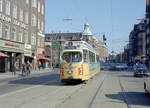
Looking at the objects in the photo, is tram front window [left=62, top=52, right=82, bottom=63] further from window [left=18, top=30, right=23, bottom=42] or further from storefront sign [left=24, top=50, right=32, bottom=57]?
storefront sign [left=24, top=50, right=32, bottom=57]

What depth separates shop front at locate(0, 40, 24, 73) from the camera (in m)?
35.1

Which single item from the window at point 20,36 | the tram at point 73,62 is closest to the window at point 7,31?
the window at point 20,36

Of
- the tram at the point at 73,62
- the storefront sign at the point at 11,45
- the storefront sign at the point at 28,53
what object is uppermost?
the storefront sign at the point at 11,45

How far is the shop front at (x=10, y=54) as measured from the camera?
35.1 m

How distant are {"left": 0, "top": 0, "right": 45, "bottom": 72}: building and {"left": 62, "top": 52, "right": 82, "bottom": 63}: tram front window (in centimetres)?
1791

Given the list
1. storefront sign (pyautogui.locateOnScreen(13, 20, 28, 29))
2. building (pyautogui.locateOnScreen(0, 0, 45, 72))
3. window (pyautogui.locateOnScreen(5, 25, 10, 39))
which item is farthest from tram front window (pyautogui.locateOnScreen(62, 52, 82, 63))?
storefront sign (pyautogui.locateOnScreen(13, 20, 28, 29))

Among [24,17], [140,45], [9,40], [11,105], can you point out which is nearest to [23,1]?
[24,17]

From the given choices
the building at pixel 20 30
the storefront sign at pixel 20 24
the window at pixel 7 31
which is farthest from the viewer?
the storefront sign at pixel 20 24

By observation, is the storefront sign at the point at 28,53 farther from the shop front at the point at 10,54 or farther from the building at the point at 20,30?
the shop front at the point at 10,54

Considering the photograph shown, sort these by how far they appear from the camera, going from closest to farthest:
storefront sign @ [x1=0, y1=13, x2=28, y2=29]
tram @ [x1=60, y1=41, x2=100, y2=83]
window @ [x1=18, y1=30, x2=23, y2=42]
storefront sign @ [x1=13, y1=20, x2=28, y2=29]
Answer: tram @ [x1=60, y1=41, x2=100, y2=83] → storefront sign @ [x1=0, y1=13, x2=28, y2=29] → storefront sign @ [x1=13, y1=20, x2=28, y2=29] → window @ [x1=18, y1=30, x2=23, y2=42]

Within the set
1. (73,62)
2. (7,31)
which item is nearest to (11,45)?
(7,31)

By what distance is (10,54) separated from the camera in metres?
38.6

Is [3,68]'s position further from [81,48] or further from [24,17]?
[81,48]

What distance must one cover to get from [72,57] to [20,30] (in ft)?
80.6
